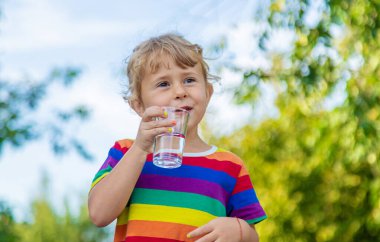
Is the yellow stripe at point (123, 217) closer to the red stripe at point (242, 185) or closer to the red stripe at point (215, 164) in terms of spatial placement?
the red stripe at point (215, 164)

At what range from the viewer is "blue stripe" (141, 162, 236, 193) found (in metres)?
2.09

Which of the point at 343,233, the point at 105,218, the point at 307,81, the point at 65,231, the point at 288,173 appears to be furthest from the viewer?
the point at 65,231

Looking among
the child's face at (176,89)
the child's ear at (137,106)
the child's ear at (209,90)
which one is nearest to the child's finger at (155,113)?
the child's face at (176,89)

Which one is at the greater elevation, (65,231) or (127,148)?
(65,231)

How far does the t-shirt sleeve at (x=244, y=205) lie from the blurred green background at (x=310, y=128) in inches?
127

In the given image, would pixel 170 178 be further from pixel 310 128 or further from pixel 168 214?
pixel 310 128

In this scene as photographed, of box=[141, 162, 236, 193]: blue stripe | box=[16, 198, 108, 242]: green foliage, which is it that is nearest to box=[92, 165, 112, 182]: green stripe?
box=[141, 162, 236, 193]: blue stripe

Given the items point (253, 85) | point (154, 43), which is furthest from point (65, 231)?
point (154, 43)

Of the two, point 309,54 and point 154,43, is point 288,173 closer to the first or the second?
point 309,54

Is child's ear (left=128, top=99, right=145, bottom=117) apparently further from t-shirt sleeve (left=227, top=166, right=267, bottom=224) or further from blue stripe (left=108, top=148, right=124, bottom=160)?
t-shirt sleeve (left=227, top=166, right=267, bottom=224)

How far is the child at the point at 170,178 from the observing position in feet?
6.50

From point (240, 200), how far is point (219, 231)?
0.65 ft

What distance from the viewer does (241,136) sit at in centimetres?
956

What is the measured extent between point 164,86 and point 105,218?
447mm
